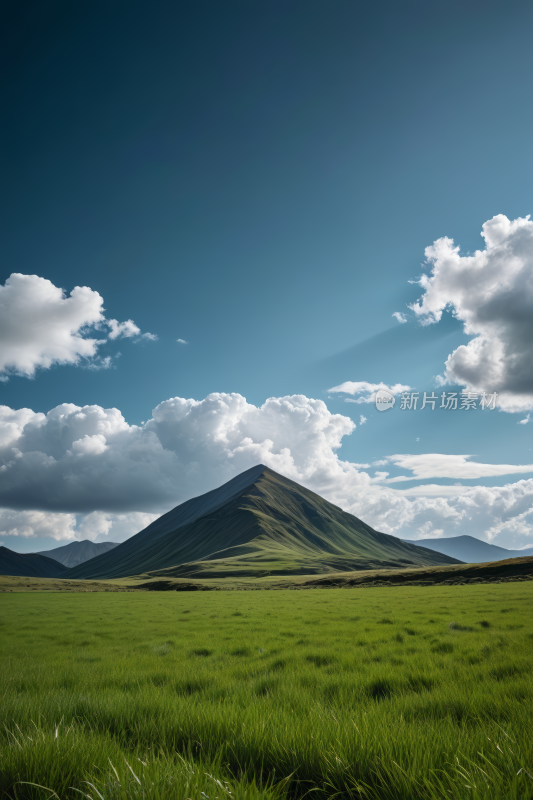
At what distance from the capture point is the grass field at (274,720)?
8.25ft

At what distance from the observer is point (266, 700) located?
5254 millimetres

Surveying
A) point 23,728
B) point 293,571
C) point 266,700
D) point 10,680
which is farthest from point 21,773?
point 293,571

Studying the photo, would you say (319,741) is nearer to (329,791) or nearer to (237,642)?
(329,791)

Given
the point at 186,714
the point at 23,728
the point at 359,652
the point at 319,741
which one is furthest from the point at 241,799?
the point at 359,652

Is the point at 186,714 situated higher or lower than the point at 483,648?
higher

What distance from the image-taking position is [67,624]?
19.8 m

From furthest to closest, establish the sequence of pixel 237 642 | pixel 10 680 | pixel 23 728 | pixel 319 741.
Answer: pixel 237 642, pixel 10 680, pixel 23 728, pixel 319 741

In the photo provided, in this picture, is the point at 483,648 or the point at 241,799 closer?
the point at 241,799

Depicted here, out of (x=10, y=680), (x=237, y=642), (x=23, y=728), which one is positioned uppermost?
(x=23, y=728)

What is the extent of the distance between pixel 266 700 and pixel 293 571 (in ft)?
583

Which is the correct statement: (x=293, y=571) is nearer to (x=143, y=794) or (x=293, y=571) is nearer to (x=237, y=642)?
(x=237, y=642)

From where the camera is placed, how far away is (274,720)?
4.04 meters

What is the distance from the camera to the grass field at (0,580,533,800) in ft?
→ 8.25

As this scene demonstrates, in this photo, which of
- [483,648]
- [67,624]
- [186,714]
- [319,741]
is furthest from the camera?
[67,624]
